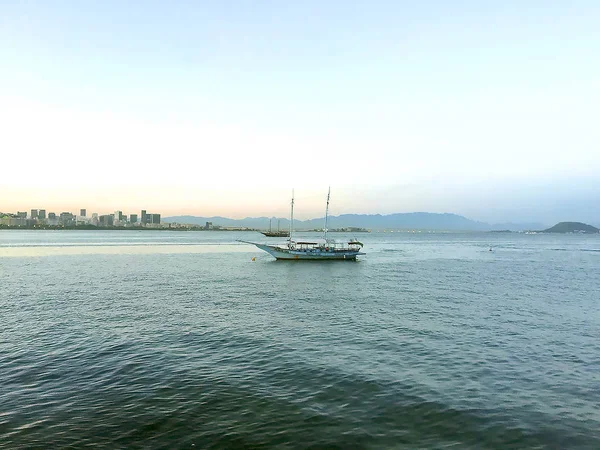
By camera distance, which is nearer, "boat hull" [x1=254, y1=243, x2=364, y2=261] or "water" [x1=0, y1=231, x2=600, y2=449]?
"water" [x1=0, y1=231, x2=600, y2=449]

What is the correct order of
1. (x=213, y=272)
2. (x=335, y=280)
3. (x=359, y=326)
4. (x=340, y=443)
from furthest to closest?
(x=213, y=272)
(x=335, y=280)
(x=359, y=326)
(x=340, y=443)

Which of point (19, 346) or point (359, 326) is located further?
point (359, 326)

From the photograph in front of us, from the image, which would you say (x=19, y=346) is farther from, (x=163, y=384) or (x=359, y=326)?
(x=359, y=326)

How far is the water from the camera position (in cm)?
1351

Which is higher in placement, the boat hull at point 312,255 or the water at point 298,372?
the boat hull at point 312,255

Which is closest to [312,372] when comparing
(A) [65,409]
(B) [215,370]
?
(B) [215,370]

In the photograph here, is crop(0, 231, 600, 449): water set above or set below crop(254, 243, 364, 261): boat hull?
below

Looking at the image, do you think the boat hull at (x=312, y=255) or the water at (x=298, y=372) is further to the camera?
the boat hull at (x=312, y=255)

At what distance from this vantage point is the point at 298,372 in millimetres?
19281

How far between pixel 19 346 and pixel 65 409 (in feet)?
35.9

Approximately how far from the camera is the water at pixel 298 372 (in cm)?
1351

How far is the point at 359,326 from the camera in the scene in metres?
29.1

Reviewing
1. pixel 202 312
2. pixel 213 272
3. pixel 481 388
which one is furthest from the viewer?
pixel 213 272

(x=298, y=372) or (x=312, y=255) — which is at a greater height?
(x=312, y=255)
